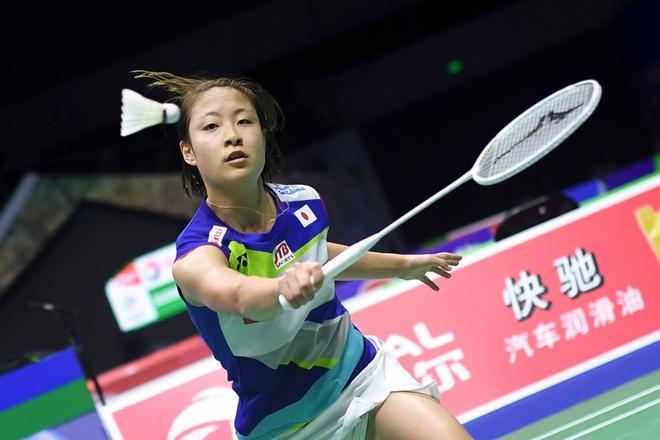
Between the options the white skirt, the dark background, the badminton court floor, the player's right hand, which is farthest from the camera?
the dark background

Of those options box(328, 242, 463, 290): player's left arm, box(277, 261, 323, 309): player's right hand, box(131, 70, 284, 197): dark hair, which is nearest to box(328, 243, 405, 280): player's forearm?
box(328, 242, 463, 290): player's left arm

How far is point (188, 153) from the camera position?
2.29m

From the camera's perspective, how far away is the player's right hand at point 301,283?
1786mm

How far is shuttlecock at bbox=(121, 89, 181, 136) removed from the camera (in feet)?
7.09

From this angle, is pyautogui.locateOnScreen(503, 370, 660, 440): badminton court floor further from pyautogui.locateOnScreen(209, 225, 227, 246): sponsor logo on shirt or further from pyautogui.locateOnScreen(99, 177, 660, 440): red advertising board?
pyautogui.locateOnScreen(209, 225, 227, 246): sponsor logo on shirt

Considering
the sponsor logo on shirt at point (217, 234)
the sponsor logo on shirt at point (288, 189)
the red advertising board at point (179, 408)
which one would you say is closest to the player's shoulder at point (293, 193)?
the sponsor logo on shirt at point (288, 189)

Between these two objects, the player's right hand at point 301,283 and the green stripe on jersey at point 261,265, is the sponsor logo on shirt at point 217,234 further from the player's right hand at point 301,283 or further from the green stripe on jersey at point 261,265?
the player's right hand at point 301,283

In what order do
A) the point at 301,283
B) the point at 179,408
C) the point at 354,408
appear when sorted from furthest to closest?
1. the point at 179,408
2. the point at 354,408
3. the point at 301,283

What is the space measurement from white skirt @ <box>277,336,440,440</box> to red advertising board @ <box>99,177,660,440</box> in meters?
1.84

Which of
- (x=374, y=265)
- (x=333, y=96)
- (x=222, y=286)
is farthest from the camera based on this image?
(x=333, y=96)

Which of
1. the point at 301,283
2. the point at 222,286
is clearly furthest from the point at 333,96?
the point at 301,283

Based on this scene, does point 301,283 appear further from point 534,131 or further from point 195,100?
point 534,131

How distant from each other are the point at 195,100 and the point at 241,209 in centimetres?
27

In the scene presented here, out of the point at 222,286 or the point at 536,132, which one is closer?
the point at 222,286
